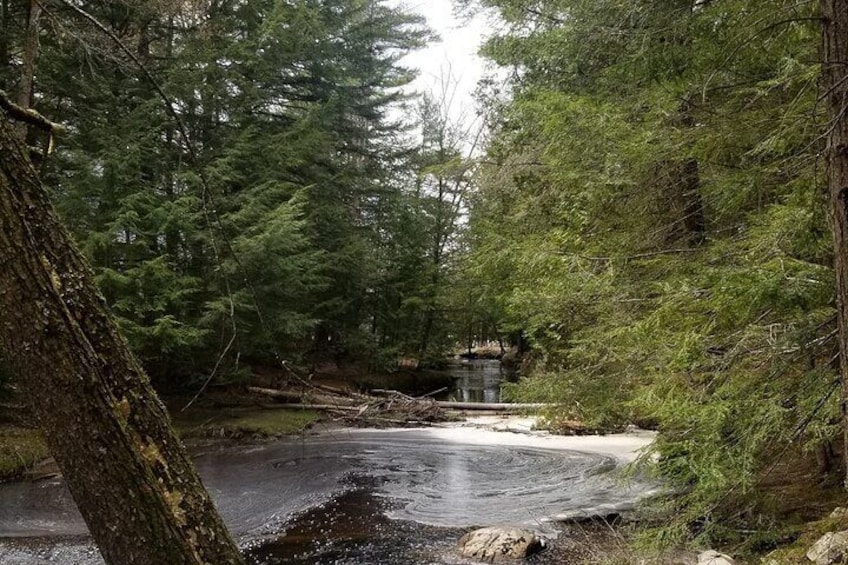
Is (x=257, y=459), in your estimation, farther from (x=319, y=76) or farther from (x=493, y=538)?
(x=319, y=76)

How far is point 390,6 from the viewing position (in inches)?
915

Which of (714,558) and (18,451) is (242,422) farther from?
(714,558)

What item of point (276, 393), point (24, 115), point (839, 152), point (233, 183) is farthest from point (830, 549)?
point (233, 183)

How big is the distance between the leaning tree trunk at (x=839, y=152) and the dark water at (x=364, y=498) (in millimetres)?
3642

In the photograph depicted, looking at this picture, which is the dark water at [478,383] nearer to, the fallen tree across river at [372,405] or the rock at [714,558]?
the fallen tree across river at [372,405]

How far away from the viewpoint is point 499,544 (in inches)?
223

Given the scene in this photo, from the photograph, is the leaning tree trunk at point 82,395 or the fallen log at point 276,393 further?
the fallen log at point 276,393

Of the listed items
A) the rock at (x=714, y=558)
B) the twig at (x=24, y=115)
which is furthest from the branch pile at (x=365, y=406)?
the twig at (x=24, y=115)

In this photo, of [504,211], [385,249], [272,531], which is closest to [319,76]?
[385,249]

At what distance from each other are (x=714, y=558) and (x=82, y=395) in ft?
16.0

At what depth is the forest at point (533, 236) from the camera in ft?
4.42

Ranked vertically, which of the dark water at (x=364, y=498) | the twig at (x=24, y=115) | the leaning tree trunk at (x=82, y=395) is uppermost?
the twig at (x=24, y=115)

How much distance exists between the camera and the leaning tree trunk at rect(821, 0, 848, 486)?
10.2ft

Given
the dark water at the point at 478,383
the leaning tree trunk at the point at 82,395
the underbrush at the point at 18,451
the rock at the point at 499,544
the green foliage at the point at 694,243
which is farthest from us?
the dark water at the point at 478,383
